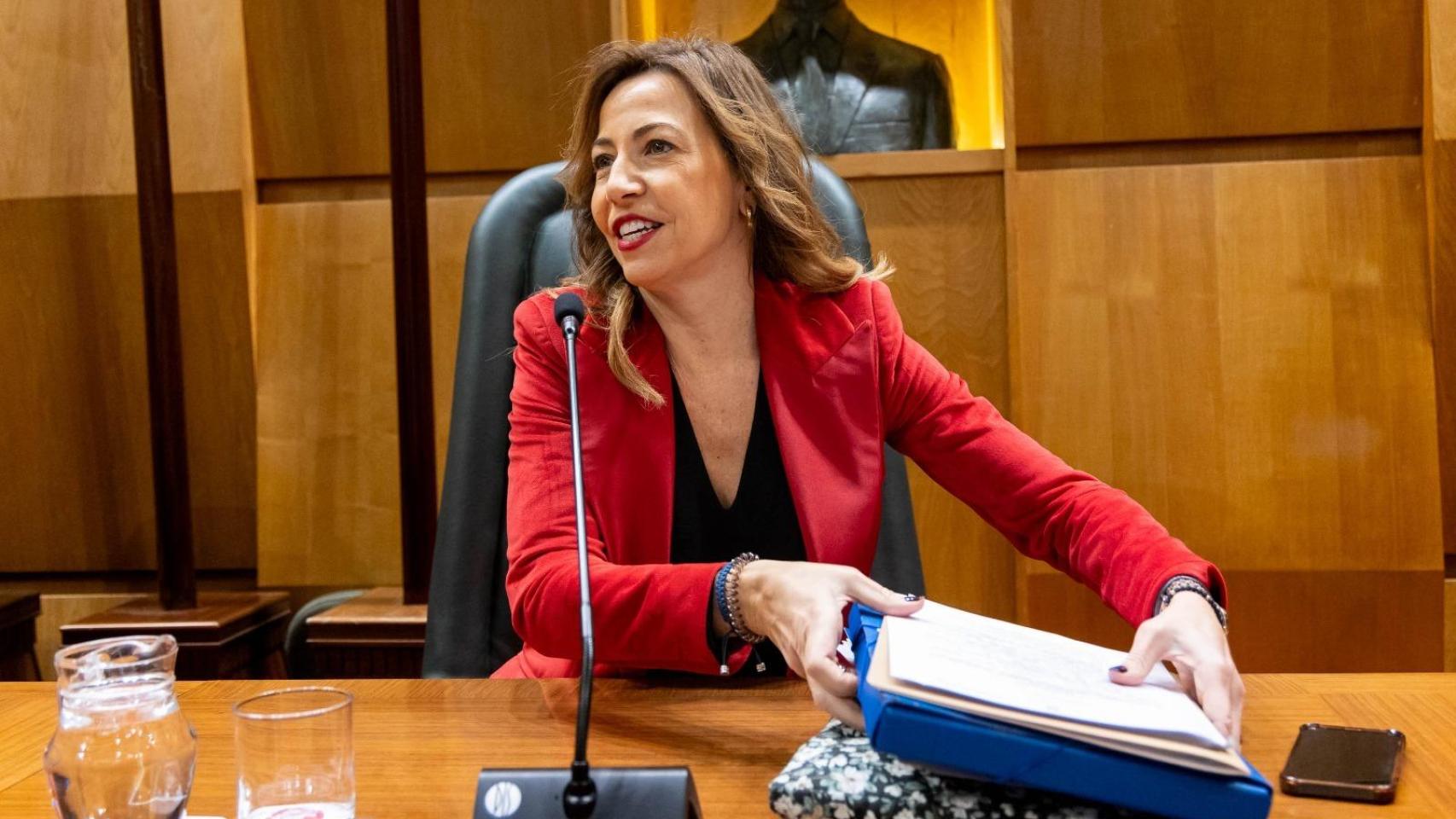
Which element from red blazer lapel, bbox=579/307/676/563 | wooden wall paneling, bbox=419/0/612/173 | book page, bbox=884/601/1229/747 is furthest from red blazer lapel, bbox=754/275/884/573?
wooden wall paneling, bbox=419/0/612/173

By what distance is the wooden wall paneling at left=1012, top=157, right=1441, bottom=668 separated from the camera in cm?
210

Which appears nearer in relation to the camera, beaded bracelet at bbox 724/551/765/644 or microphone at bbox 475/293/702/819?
microphone at bbox 475/293/702/819

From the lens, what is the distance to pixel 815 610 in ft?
2.89

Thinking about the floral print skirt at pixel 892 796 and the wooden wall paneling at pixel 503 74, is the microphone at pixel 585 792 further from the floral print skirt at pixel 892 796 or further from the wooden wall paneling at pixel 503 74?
the wooden wall paneling at pixel 503 74

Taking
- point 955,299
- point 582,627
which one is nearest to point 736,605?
point 582,627

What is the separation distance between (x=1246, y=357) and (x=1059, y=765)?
5.42ft

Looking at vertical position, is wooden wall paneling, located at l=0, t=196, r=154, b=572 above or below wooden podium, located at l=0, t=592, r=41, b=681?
above

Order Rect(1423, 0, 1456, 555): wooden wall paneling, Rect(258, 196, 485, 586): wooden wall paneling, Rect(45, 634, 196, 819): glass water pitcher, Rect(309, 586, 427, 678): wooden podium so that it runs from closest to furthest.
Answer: Rect(45, 634, 196, 819): glass water pitcher < Rect(309, 586, 427, 678): wooden podium < Rect(1423, 0, 1456, 555): wooden wall paneling < Rect(258, 196, 485, 586): wooden wall paneling

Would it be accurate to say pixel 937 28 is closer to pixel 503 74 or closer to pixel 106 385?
pixel 503 74

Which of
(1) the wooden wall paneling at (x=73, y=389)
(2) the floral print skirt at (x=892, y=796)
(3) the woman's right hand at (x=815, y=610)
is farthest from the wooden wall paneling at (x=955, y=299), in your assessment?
(2) the floral print skirt at (x=892, y=796)

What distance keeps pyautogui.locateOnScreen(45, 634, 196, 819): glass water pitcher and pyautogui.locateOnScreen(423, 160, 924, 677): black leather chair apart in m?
0.66

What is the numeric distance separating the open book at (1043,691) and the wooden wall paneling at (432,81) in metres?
1.69

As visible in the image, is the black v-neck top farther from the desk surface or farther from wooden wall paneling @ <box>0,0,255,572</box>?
wooden wall paneling @ <box>0,0,255,572</box>

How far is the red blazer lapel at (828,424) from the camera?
136 centimetres
